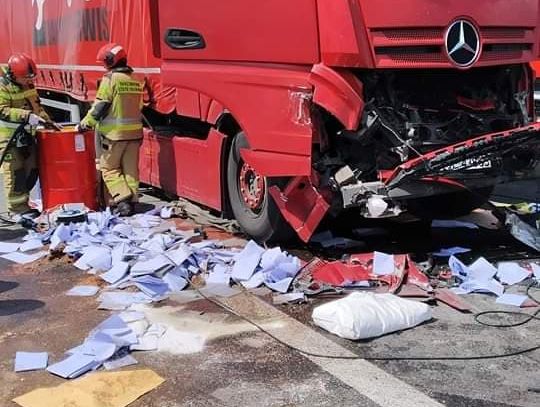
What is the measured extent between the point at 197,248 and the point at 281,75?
1661 mm

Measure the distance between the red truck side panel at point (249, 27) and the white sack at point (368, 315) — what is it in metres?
1.78

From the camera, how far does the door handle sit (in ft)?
20.7

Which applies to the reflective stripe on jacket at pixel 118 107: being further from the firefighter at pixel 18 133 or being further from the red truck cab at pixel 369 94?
the red truck cab at pixel 369 94

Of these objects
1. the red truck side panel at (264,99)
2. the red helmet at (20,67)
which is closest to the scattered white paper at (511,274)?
the red truck side panel at (264,99)

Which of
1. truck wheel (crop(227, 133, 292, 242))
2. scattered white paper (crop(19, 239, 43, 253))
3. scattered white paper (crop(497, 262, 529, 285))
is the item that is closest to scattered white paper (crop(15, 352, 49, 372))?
truck wheel (crop(227, 133, 292, 242))

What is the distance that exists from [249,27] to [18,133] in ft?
10.7

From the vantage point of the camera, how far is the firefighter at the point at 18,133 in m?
7.79

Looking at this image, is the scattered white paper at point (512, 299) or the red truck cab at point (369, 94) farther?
the red truck cab at point (369, 94)

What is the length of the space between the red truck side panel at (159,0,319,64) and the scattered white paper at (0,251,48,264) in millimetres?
2127

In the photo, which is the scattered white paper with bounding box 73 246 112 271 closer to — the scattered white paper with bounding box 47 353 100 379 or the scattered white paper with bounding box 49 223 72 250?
the scattered white paper with bounding box 49 223 72 250

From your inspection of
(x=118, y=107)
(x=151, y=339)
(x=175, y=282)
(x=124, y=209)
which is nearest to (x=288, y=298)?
(x=175, y=282)

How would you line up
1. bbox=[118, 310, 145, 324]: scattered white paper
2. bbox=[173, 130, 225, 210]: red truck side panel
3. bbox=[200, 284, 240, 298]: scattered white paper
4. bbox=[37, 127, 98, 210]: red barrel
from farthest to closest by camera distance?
bbox=[37, 127, 98, 210]: red barrel < bbox=[173, 130, 225, 210]: red truck side panel < bbox=[200, 284, 240, 298]: scattered white paper < bbox=[118, 310, 145, 324]: scattered white paper

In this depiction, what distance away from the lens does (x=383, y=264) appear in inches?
221

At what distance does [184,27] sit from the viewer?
21.1 ft
